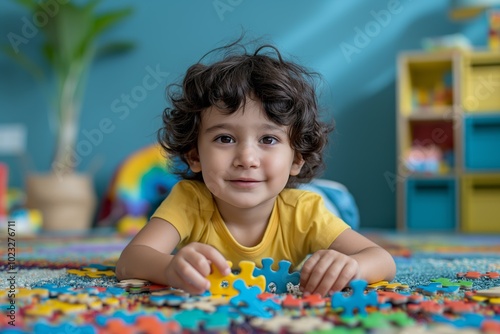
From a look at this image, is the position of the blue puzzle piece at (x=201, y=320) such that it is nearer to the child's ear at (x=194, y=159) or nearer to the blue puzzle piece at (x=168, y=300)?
the blue puzzle piece at (x=168, y=300)

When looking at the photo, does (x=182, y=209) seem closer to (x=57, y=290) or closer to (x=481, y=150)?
(x=57, y=290)

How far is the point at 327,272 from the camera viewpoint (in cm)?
81

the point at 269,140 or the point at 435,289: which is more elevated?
the point at 269,140

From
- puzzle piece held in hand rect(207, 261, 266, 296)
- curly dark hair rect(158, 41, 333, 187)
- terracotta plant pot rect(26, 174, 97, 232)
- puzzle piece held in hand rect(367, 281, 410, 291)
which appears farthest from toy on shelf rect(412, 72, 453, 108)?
puzzle piece held in hand rect(207, 261, 266, 296)

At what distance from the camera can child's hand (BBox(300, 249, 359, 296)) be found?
80cm

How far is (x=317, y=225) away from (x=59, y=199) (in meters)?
2.33

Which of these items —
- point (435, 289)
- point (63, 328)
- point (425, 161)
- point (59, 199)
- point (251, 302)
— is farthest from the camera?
point (59, 199)

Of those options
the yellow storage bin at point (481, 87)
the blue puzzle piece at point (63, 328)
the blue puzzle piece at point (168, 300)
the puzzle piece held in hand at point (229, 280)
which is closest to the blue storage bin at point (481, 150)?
the yellow storage bin at point (481, 87)

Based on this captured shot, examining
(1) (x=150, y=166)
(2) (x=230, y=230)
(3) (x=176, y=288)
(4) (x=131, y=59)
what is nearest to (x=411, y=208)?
(1) (x=150, y=166)

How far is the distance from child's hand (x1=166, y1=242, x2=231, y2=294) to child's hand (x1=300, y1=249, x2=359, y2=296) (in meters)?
0.12

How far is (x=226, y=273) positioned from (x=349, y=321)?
19cm

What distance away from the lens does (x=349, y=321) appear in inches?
25.4

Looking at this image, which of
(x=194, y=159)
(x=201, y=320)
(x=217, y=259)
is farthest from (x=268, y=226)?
(x=201, y=320)

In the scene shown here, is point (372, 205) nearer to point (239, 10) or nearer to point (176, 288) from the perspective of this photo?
point (239, 10)
